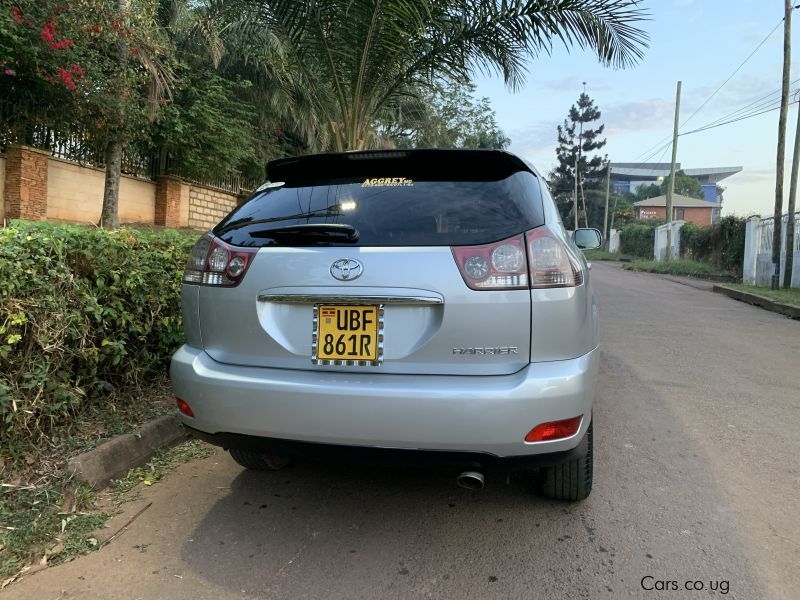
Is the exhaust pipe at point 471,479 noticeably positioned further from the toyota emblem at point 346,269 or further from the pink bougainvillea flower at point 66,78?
the pink bougainvillea flower at point 66,78

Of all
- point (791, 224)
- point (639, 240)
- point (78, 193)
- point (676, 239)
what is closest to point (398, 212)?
point (78, 193)

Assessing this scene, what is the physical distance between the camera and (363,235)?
92.0 inches

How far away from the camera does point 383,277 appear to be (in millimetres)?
2197

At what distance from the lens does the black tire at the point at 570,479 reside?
2688 mm

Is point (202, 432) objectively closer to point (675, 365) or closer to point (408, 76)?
point (675, 365)

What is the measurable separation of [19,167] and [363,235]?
11.0 m

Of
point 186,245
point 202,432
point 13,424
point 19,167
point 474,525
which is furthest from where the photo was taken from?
point 19,167

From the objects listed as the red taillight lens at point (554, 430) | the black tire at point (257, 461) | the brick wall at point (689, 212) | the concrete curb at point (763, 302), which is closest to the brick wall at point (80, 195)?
the black tire at point (257, 461)

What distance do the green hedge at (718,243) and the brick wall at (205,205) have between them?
17.0 m

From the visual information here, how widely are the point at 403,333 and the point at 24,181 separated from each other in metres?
11.3

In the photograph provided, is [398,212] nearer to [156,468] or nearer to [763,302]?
[156,468]

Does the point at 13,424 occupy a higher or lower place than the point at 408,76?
lower

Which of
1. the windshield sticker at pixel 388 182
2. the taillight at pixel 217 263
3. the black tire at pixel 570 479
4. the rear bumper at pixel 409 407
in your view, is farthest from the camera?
the black tire at pixel 570 479

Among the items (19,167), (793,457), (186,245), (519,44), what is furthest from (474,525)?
(19,167)
